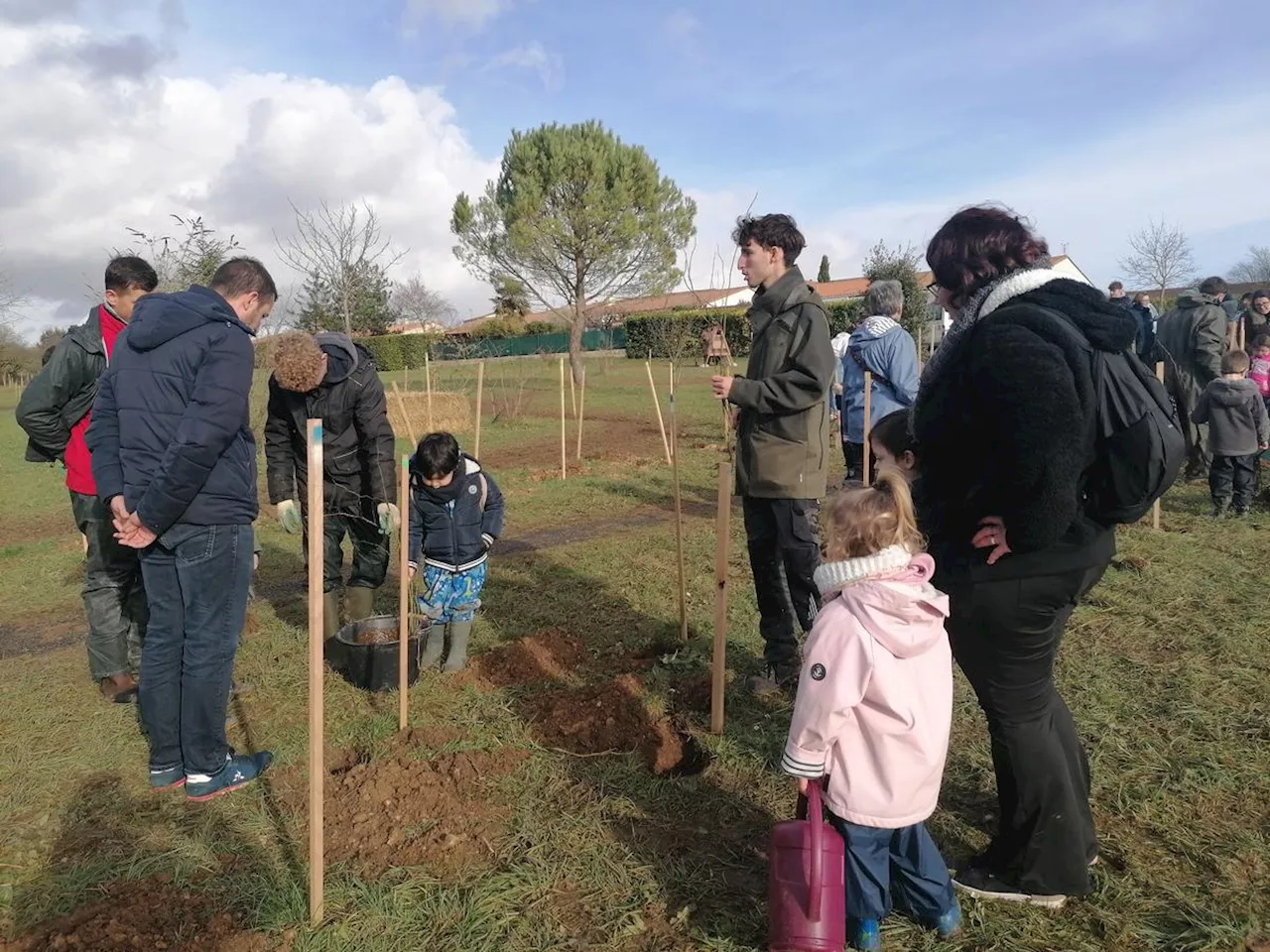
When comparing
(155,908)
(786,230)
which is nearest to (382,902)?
(155,908)

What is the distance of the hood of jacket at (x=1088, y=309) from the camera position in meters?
2.11

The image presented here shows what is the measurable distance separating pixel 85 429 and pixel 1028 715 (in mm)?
4419

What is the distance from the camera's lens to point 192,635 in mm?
3170

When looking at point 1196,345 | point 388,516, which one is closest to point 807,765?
point 388,516

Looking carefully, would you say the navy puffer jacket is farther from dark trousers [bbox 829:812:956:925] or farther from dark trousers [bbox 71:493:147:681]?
dark trousers [bbox 829:812:956:925]

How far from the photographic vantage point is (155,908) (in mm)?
2551

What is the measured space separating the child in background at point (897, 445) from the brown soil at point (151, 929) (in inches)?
93.8

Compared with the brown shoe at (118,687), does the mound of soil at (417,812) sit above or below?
below

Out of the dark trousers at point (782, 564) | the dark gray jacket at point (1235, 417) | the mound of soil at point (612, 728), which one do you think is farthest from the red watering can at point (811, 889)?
the dark gray jacket at point (1235, 417)

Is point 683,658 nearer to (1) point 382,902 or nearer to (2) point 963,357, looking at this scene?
(1) point 382,902

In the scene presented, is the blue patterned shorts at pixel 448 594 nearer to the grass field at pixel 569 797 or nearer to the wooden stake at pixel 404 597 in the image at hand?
the grass field at pixel 569 797

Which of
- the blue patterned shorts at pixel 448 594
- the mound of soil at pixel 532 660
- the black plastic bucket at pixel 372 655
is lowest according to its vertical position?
the mound of soil at pixel 532 660

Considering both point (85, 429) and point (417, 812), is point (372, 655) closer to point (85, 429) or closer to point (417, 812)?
point (417, 812)

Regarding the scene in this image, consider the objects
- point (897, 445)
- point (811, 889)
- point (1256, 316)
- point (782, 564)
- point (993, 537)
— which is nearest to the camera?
point (811, 889)
